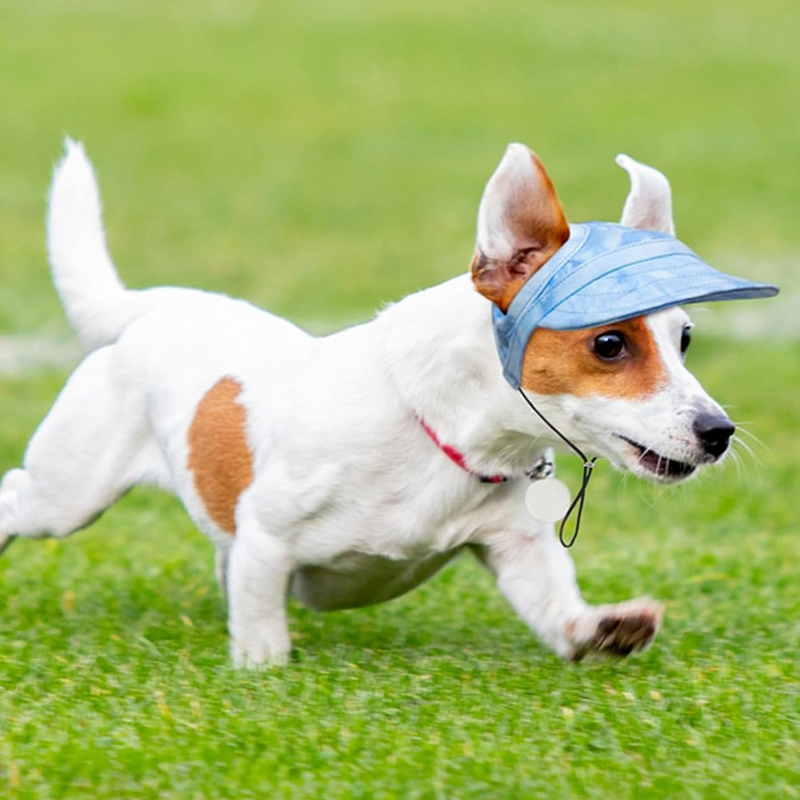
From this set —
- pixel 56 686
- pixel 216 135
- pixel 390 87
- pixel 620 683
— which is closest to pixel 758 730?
pixel 620 683

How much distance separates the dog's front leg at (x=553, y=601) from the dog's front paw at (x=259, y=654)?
2.32 feet

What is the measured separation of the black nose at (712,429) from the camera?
440 centimetres

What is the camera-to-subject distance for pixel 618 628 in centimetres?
501

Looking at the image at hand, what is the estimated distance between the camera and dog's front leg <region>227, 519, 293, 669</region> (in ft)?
17.1

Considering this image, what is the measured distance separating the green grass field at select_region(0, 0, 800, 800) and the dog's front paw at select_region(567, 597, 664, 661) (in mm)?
117

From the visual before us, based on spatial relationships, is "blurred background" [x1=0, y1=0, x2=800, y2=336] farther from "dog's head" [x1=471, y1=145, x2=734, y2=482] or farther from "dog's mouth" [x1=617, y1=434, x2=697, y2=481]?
"dog's mouth" [x1=617, y1=434, x2=697, y2=481]

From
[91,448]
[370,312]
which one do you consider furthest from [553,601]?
[370,312]

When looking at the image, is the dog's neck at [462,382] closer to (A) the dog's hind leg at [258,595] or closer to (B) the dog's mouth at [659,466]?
(B) the dog's mouth at [659,466]

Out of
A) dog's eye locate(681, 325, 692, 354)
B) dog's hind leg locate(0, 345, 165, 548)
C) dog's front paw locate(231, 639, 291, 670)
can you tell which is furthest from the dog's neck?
dog's hind leg locate(0, 345, 165, 548)

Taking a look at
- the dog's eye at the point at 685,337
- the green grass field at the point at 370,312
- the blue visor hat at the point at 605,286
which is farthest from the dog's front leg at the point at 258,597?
the dog's eye at the point at 685,337

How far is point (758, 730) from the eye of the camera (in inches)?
181

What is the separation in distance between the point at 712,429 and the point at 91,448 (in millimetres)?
2432

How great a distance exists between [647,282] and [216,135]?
60.9 ft

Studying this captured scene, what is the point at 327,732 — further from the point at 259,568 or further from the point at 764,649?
the point at 764,649
